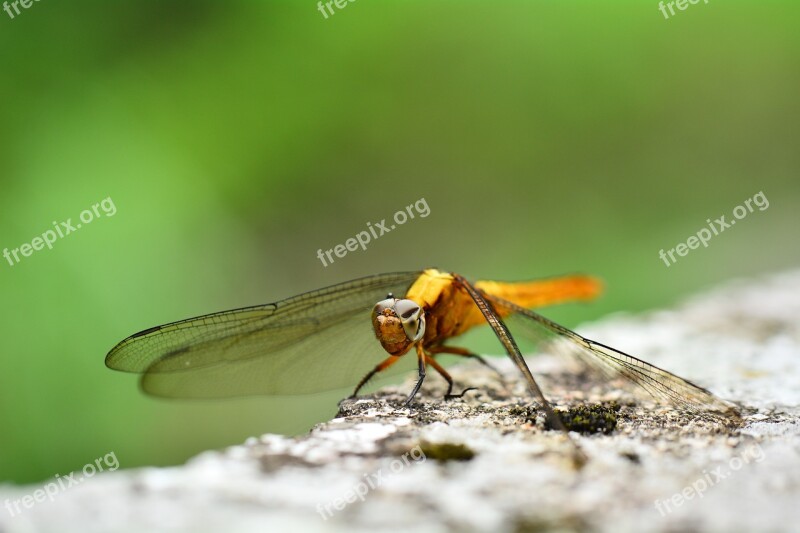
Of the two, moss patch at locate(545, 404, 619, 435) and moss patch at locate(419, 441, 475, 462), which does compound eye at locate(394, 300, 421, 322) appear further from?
moss patch at locate(419, 441, 475, 462)

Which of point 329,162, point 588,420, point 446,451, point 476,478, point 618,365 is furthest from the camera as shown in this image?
point 329,162

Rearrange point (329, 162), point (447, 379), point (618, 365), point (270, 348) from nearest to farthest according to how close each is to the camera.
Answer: point (618, 365), point (447, 379), point (270, 348), point (329, 162)

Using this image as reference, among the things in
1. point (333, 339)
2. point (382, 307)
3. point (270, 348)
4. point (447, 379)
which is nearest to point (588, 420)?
point (447, 379)

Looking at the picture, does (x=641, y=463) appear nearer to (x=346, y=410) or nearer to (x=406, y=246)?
(x=346, y=410)

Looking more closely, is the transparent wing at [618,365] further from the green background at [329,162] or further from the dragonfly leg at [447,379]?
the green background at [329,162]

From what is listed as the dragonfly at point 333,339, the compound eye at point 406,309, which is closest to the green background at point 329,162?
the dragonfly at point 333,339

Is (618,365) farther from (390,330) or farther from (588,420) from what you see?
(390,330)

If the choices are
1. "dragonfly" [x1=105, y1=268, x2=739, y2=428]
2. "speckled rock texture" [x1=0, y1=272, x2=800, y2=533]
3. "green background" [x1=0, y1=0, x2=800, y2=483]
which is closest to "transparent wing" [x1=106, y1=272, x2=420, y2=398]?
"dragonfly" [x1=105, y1=268, x2=739, y2=428]
